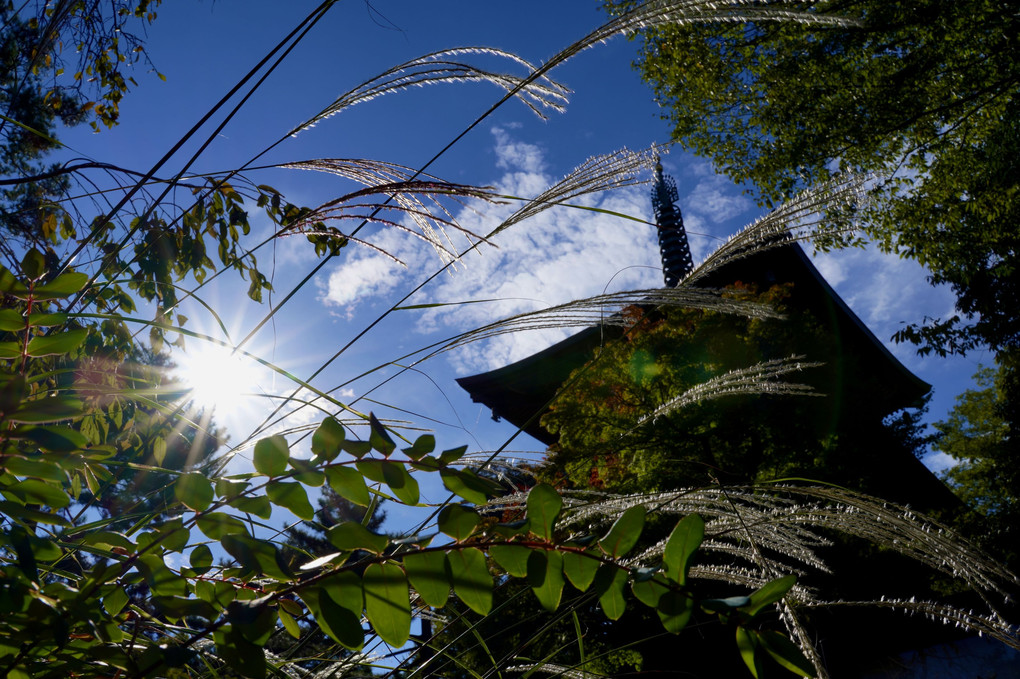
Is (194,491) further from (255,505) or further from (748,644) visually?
(748,644)

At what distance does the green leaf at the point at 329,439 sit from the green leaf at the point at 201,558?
0.21 metres

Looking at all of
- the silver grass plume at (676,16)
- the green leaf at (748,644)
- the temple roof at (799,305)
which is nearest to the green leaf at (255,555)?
the green leaf at (748,644)

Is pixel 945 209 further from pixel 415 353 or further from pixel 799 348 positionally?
pixel 415 353

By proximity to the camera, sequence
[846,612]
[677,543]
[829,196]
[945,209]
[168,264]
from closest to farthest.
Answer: [677,543]
[829,196]
[168,264]
[846,612]
[945,209]

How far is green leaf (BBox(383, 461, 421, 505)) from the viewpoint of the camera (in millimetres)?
511

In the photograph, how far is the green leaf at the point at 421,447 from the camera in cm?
51

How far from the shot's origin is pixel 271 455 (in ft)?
1.62

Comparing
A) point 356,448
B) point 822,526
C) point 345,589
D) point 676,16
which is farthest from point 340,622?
point 676,16

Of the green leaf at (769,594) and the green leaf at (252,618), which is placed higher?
the green leaf at (252,618)

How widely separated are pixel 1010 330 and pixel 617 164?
1117 cm

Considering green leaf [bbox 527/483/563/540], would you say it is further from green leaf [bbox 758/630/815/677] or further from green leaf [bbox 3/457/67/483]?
green leaf [bbox 3/457/67/483]

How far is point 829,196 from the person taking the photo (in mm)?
933

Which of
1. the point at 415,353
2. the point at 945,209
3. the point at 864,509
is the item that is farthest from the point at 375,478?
the point at 945,209

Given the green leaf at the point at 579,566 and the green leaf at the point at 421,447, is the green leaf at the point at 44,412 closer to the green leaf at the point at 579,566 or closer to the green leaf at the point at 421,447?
the green leaf at the point at 421,447
